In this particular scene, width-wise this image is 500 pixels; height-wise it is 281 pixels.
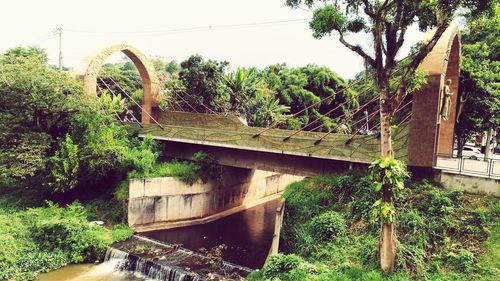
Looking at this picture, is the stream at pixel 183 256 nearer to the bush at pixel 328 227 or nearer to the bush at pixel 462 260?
the bush at pixel 328 227

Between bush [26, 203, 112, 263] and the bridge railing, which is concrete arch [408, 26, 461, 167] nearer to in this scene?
the bridge railing

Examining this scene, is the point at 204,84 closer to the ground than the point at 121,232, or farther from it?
farther from it

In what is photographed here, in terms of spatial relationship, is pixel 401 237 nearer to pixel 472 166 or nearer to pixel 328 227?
pixel 328 227

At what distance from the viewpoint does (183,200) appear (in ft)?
69.6

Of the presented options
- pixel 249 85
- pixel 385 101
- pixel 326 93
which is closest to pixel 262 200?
pixel 249 85

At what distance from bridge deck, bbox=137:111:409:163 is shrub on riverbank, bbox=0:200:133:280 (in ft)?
22.0

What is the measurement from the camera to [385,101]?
34.2 feet

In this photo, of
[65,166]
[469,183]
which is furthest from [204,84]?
[469,183]

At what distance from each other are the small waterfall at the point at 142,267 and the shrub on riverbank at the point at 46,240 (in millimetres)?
701

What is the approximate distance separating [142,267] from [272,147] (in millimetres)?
8348

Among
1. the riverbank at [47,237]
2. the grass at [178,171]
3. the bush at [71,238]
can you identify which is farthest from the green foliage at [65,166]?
the grass at [178,171]

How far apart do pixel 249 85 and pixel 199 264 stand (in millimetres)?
20405

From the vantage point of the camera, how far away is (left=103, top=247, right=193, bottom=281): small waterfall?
46.8 ft

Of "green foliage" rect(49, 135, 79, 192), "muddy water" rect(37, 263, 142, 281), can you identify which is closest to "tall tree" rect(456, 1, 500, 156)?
"muddy water" rect(37, 263, 142, 281)
